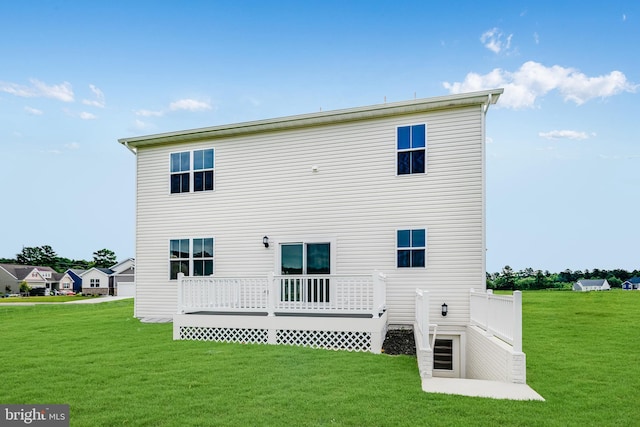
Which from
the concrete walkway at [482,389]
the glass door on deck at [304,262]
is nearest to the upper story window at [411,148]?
the glass door on deck at [304,262]

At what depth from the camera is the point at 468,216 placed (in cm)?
949

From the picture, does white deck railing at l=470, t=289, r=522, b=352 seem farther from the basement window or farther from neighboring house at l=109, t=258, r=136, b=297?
neighboring house at l=109, t=258, r=136, b=297

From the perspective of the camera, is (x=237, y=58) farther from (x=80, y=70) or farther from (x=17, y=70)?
(x=17, y=70)

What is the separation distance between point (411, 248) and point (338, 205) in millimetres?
2184

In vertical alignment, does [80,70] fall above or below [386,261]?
above

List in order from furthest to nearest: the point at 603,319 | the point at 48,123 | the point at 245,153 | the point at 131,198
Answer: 1. the point at 48,123
2. the point at 131,198
3. the point at 603,319
4. the point at 245,153

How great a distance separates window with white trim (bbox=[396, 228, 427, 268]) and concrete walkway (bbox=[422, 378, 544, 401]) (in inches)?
165

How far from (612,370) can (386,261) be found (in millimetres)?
4821

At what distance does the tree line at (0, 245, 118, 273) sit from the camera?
71625 mm

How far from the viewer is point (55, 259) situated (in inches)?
2908

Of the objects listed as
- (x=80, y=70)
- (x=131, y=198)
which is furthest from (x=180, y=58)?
(x=131, y=198)

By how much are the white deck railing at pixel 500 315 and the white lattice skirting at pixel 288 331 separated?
2022 millimetres

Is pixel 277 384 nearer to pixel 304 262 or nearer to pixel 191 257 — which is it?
pixel 304 262

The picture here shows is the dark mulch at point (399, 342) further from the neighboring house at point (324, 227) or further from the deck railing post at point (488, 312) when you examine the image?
the deck railing post at point (488, 312)
